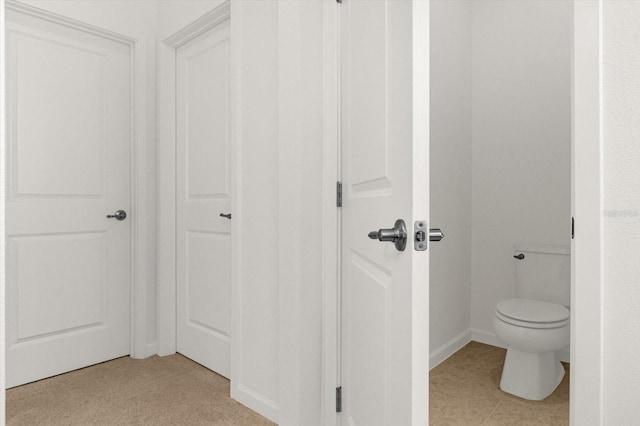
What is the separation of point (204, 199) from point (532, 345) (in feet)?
6.34

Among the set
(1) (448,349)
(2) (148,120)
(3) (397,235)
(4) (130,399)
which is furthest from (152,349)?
(3) (397,235)

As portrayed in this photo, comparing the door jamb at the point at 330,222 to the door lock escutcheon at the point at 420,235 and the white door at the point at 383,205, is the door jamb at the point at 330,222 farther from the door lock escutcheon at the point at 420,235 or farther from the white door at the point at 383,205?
the door lock escutcheon at the point at 420,235

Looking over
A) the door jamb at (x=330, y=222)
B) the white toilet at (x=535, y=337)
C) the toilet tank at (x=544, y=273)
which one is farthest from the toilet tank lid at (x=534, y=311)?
the door jamb at (x=330, y=222)

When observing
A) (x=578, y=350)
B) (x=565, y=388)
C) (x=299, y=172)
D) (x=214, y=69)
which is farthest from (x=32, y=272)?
(x=565, y=388)

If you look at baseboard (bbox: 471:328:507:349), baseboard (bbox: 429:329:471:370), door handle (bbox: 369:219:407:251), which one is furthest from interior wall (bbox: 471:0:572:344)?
door handle (bbox: 369:219:407:251)

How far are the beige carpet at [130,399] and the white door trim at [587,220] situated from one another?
1284mm

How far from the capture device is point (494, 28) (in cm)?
272

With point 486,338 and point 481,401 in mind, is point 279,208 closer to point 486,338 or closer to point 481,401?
point 481,401

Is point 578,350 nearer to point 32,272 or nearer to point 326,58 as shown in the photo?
point 326,58

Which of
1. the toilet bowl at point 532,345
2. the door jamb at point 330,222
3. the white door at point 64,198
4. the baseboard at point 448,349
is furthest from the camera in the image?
the baseboard at point 448,349

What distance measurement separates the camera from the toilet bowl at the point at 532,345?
1921mm

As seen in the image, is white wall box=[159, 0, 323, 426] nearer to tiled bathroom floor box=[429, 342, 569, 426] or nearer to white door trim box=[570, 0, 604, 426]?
tiled bathroom floor box=[429, 342, 569, 426]

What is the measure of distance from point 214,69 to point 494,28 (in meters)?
1.94

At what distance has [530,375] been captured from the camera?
1.98m
